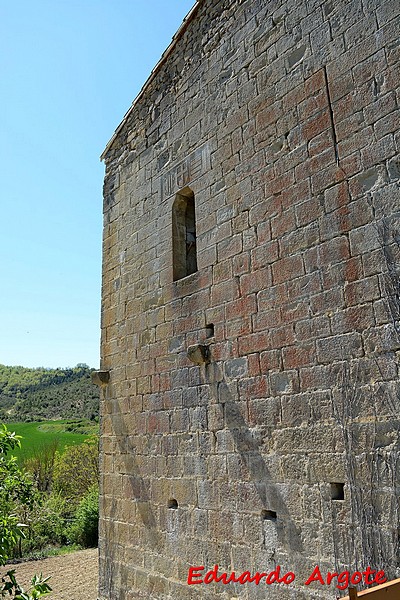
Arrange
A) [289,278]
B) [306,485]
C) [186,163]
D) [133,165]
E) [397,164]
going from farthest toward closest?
[133,165]
[186,163]
[289,278]
[306,485]
[397,164]

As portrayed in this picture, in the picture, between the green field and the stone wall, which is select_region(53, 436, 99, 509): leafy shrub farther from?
the green field

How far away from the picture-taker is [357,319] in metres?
3.06

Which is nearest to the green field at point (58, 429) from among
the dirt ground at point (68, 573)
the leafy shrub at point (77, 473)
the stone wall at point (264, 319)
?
the leafy shrub at point (77, 473)

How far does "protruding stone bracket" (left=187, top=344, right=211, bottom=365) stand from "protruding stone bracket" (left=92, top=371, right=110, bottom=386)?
177 centimetres

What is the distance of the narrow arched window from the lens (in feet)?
16.4

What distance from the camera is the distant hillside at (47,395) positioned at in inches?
1892

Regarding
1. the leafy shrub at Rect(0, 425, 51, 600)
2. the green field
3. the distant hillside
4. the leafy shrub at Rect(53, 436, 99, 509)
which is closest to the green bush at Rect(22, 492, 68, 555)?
the leafy shrub at Rect(53, 436, 99, 509)

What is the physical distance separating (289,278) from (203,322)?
104 cm

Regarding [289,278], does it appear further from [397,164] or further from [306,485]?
[306,485]

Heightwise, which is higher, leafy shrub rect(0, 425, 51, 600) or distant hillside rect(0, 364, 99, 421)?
distant hillside rect(0, 364, 99, 421)

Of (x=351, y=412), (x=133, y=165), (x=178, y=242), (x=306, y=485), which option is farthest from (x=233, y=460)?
(x=133, y=165)

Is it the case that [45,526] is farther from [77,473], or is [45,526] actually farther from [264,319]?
[264,319]

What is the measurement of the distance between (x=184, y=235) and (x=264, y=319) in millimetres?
1709

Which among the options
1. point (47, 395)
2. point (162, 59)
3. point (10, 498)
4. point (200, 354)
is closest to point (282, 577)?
point (200, 354)
